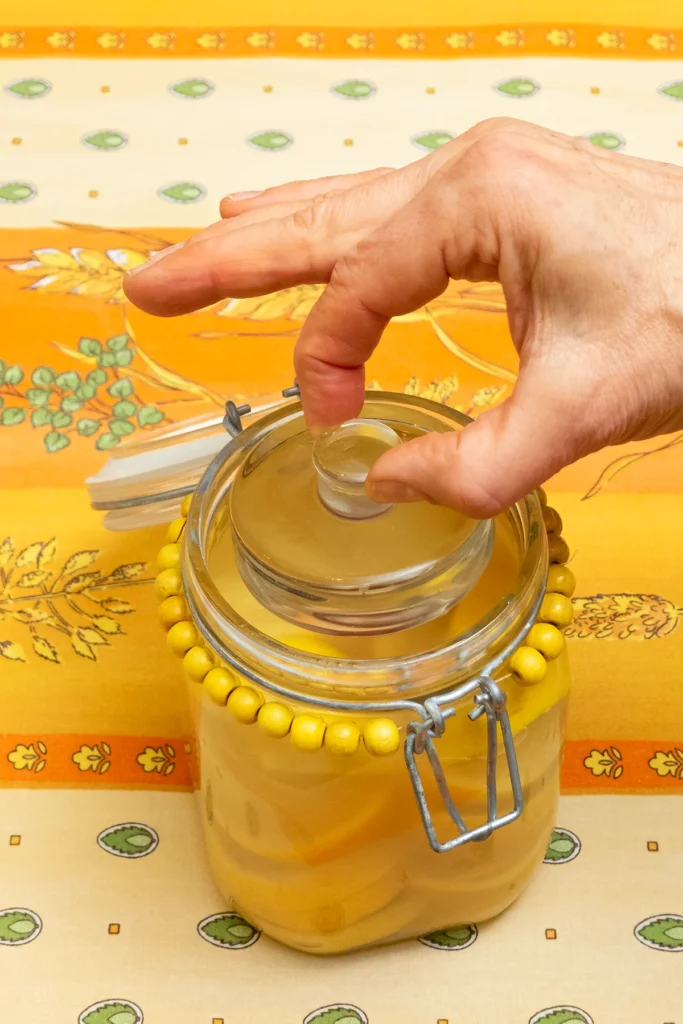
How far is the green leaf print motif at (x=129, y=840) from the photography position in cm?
58

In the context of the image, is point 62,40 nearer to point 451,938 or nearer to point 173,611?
point 173,611

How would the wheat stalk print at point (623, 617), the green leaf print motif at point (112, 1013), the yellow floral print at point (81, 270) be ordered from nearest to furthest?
the green leaf print motif at point (112, 1013), the wheat stalk print at point (623, 617), the yellow floral print at point (81, 270)

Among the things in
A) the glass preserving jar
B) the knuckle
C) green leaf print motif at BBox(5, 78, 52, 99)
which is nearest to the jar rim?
the glass preserving jar

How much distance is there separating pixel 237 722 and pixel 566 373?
203mm

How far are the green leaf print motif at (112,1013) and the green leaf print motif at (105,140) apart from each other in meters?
0.65

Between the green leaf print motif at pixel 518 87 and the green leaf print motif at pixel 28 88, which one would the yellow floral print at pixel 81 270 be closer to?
the green leaf print motif at pixel 28 88

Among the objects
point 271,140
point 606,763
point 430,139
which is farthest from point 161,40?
point 606,763

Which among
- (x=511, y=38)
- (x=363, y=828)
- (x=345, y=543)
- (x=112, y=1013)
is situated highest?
(x=511, y=38)

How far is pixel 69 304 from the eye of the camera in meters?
0.80

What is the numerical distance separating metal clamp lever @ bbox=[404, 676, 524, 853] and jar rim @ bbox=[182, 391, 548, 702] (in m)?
0.01

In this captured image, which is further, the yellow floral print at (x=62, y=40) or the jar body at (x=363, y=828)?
the yellow floral print at (x=62, y=40)

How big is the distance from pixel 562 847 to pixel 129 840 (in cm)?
22

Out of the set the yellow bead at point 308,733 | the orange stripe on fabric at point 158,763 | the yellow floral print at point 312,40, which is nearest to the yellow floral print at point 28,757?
the orange stripe on fabric at point 158,763

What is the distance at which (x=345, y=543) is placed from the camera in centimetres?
48
